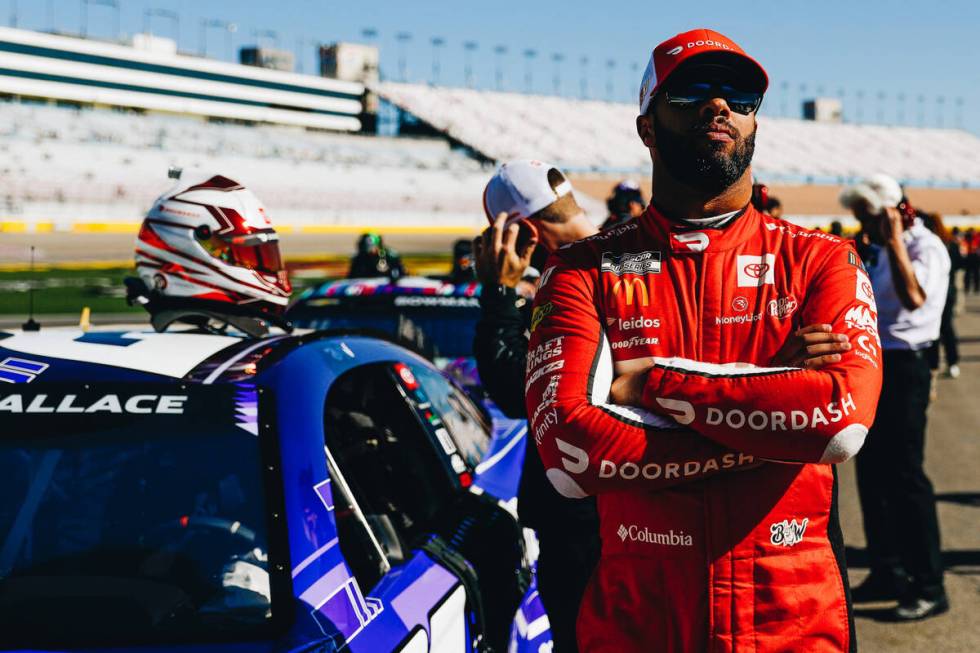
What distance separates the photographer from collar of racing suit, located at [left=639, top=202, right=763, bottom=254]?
80.6 inches

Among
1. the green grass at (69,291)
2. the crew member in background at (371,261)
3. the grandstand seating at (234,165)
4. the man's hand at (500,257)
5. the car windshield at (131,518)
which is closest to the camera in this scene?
the car windshield at (131,518)

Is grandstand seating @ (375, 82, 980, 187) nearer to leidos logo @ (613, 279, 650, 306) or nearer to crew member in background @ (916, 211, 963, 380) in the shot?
crew member in background @ (916, 211, 963, 380)

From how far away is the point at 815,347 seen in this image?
1958 millimetres

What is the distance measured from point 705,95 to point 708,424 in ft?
2.12

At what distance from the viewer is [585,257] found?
213 cm

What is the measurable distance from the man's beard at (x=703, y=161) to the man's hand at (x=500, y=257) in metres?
0.79

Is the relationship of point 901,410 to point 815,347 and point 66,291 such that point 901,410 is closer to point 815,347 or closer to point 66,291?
point 815,347

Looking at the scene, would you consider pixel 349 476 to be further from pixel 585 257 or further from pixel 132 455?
pixel 585 257

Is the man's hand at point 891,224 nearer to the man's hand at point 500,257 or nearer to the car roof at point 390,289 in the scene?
the man's hand at point 500,257

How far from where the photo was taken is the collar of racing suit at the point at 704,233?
2.05 metres

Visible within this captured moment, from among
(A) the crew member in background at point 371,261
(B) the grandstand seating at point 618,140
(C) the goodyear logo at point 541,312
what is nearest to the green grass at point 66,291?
(A) the crew member in background at point 371,261

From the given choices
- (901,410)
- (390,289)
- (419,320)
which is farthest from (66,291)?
(901,410)

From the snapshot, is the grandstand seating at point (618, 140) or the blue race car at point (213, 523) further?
the grandstand seating at point (618, 140)

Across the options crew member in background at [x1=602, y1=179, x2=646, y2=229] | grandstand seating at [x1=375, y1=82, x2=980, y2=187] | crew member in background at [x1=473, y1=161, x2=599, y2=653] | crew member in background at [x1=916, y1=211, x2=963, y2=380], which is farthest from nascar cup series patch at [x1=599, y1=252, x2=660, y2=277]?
grandstand seating at [x1=375, y1=82, x2=980, y2=187]
